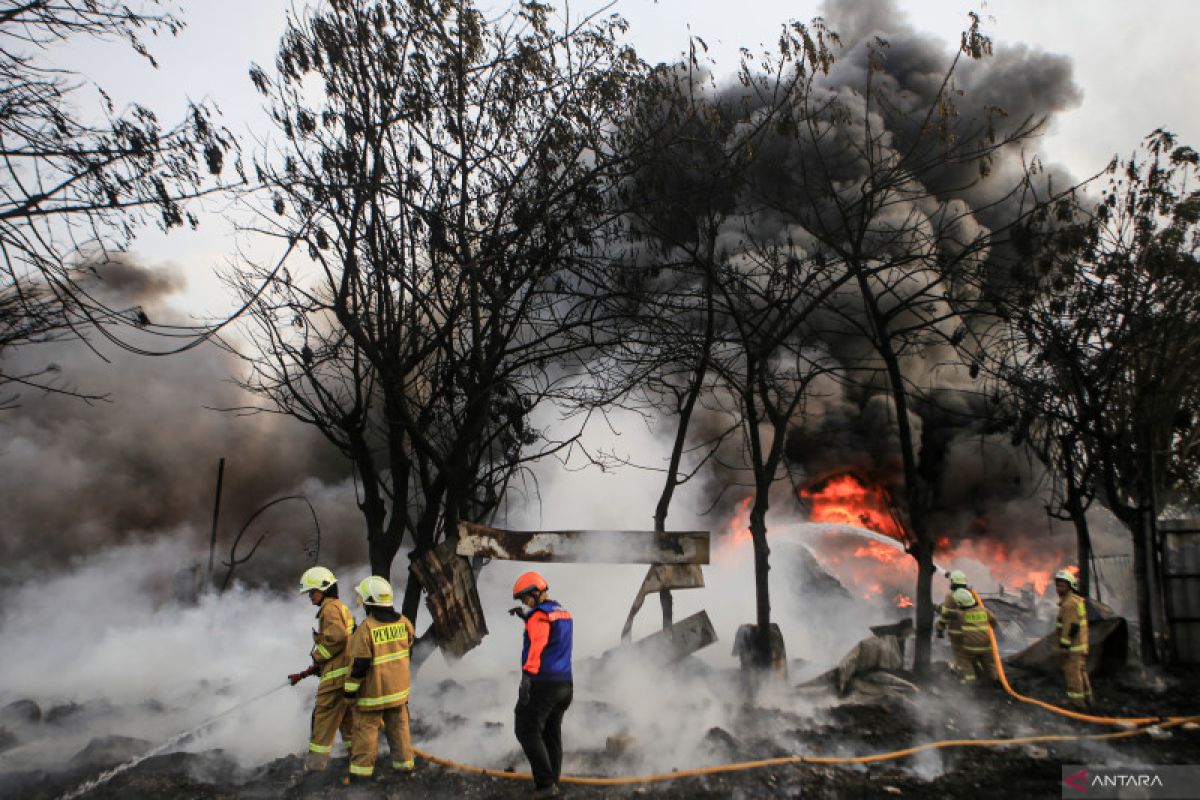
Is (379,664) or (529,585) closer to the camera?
(529,585)

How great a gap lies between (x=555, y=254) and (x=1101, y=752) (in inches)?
298

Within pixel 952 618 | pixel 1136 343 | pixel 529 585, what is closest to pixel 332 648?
pixel 529 585

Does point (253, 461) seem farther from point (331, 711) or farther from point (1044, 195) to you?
point (1044, 195)

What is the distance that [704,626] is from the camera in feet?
29.0

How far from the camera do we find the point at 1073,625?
27.8 ft

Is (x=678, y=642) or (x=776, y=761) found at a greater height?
(x=678, y=642)

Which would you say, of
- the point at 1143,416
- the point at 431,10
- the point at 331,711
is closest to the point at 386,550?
the point at 331,711

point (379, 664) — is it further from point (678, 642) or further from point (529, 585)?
point (678, 642)

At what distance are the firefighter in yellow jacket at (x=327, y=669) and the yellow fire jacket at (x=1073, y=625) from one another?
311 inches

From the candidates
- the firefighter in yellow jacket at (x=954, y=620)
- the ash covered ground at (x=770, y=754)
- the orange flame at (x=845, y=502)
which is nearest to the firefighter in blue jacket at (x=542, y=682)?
the ash covered ground at (x=770, y=754)

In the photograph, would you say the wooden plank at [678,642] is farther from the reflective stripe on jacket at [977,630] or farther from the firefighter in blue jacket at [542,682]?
the reflective stripe on jacket at [977,630]

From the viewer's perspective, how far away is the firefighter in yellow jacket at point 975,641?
9453mm

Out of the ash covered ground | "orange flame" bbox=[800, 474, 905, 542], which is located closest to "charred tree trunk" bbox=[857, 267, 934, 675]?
the ash covered ground

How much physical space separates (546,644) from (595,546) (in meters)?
3.23
